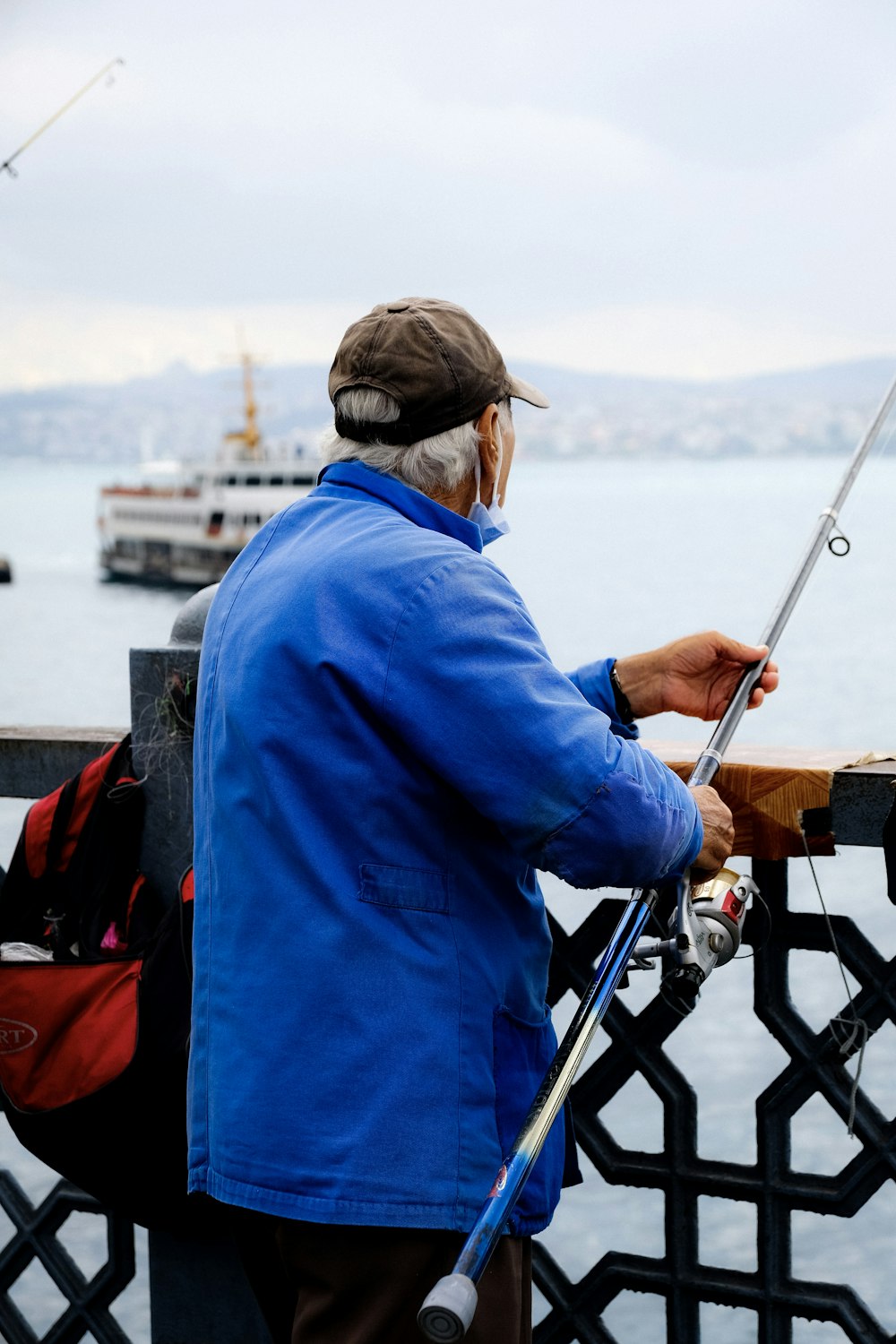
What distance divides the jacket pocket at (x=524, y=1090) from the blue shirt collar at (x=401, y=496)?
53 centimetres

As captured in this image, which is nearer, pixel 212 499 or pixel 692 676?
pixel 692 676

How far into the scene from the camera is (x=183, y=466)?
62.7 meters

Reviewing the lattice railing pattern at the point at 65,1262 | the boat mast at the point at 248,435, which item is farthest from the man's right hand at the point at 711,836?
the boat mast at the point at 248,435

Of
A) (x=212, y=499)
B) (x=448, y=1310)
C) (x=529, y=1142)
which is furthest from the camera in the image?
(x=212, y=499)

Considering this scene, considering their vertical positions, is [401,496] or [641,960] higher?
[401,496]

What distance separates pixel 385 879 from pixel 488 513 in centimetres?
48

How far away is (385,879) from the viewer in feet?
4.95

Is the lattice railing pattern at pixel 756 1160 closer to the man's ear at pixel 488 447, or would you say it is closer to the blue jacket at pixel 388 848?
the blue jacket at pixel 388 848

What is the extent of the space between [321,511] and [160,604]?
64695mm

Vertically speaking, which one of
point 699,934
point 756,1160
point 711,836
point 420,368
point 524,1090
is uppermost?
point 420,368

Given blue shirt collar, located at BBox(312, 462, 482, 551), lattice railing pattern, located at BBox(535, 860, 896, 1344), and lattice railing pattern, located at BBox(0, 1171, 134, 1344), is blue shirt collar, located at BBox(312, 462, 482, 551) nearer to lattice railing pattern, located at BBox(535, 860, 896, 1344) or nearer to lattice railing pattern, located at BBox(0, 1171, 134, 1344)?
lattice railing pattern, located at BBox(535, 860, 896, 1344)

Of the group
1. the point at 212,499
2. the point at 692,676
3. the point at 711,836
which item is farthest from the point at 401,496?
the point at 212,499

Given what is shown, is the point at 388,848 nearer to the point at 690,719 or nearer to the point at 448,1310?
the point at 448,1310

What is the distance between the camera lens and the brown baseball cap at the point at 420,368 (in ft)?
5.35
